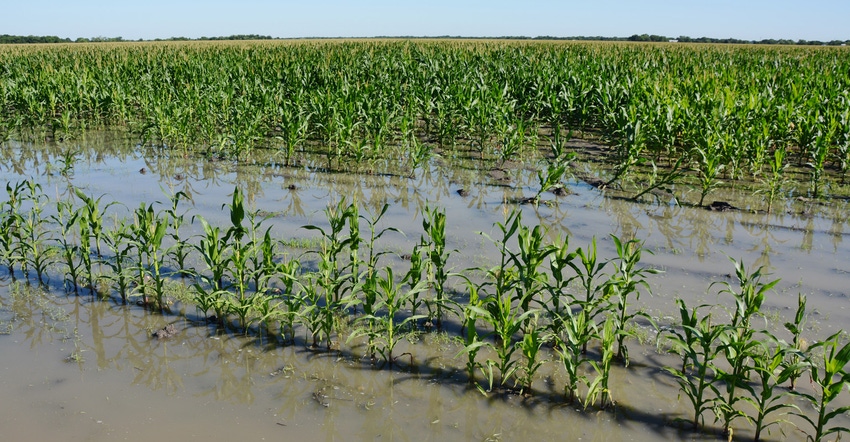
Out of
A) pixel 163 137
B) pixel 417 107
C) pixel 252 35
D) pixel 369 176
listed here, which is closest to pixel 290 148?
pixel 369 176

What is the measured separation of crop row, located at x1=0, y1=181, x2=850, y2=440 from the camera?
417 centimetres

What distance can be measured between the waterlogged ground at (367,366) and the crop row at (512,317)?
5.9 inches

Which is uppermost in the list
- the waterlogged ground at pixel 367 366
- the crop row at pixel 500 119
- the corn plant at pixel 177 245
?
the crop row at pixel 500 119

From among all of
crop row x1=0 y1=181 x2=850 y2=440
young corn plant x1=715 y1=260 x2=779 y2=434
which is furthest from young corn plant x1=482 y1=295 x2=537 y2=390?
young corn plant x1=715 y1=260 x2=779 y2=434

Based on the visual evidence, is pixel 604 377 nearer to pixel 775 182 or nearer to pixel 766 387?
pixel 766 387

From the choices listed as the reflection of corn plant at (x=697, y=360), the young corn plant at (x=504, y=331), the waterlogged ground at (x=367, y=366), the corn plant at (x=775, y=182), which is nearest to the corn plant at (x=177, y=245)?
the waterlogged ground at (x=367, y=366)

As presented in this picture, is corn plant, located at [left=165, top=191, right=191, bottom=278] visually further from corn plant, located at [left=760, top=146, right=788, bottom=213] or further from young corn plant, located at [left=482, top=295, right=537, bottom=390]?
corn plant, located at [left=760, top=146, right=788, bottom=213]

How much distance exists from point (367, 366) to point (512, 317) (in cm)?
107

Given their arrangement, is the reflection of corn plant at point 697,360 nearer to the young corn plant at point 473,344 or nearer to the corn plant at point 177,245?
the young corn plant at point 473,344

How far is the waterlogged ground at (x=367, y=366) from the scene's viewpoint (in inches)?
162

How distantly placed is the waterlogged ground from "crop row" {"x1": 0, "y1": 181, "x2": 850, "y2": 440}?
149 millimetres

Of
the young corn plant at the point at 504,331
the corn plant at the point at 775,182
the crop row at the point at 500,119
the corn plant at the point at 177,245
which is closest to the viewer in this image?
the young corn plant at the point at 504,331

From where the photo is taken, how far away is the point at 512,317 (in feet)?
15.4

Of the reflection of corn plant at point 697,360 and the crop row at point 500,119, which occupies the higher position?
the crop row at point 500,119
